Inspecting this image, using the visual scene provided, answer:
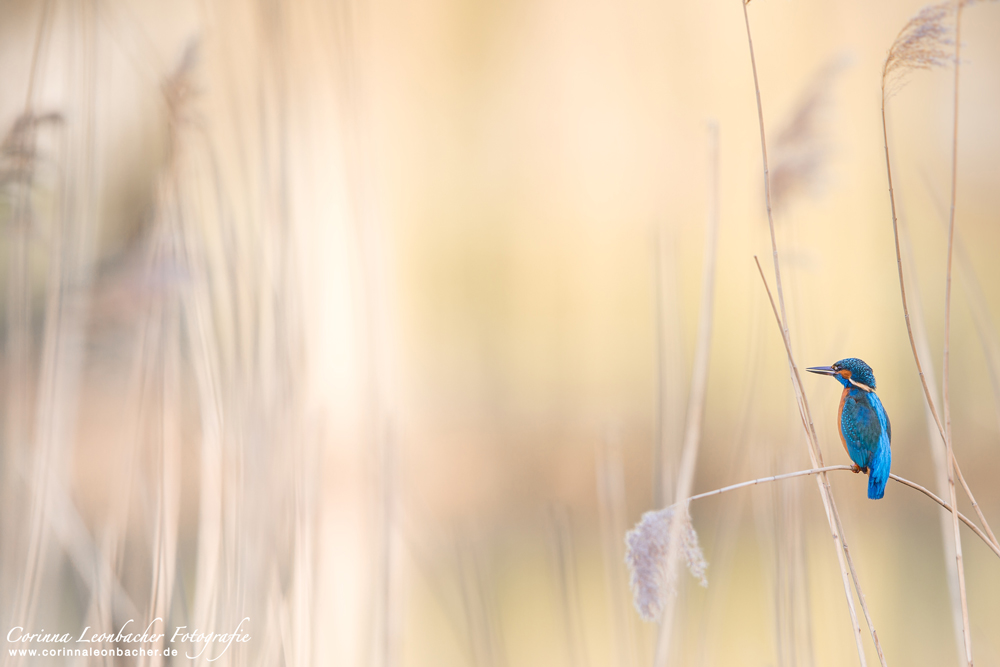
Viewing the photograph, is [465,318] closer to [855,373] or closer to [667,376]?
[667,376]

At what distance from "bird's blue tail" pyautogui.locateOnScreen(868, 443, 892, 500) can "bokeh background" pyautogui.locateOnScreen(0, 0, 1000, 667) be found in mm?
215

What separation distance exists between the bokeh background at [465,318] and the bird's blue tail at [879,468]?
0.71 ft

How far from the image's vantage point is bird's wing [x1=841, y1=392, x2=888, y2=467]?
435 mm

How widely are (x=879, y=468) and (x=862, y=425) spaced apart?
4 cm

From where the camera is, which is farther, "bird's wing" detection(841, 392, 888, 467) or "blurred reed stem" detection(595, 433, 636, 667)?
"blurred reed stem" detection(595, 433, 636, 667)

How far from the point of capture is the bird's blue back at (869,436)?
44cm

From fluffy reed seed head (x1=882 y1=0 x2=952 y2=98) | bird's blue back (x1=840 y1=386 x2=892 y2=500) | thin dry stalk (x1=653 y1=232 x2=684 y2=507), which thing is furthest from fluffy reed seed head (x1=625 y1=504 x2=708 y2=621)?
fluffy reed seed head (x1=882 y1=0 x2=952 y2=98)

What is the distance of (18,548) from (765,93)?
5.58 ft

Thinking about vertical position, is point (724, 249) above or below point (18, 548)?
above

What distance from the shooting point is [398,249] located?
167cm

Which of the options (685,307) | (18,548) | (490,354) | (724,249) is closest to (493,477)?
(490,354)

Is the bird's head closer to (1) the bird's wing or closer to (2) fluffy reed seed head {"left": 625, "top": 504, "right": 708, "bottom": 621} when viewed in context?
(1) the bird's wing

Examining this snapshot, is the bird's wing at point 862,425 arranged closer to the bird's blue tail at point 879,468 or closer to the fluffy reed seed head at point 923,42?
the bird's blue tail at point 879,468

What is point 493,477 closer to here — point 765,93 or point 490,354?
point 490,354
